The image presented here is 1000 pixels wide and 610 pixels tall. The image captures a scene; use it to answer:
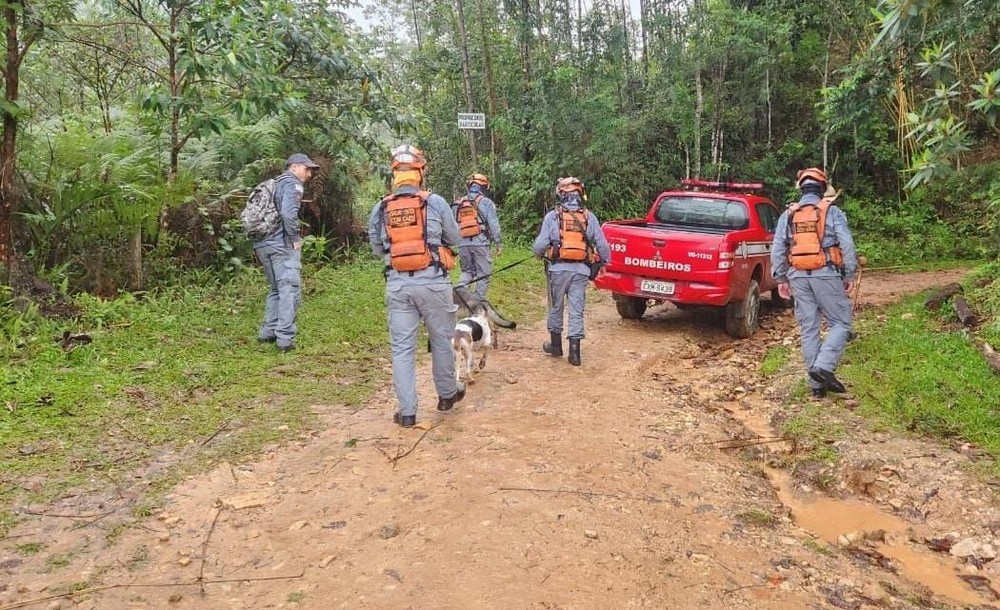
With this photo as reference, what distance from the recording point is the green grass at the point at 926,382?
200 inches

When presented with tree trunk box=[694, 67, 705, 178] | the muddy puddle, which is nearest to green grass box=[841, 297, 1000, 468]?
the muddy puddle

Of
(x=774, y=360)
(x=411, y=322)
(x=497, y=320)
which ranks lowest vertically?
(x=774, y=360)

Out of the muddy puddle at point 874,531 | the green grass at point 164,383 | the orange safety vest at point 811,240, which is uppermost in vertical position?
the orange safety vest at point 811,240

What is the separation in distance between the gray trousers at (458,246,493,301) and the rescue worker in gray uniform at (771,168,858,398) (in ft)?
11.8

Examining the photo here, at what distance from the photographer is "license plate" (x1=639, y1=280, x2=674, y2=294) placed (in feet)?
26.8

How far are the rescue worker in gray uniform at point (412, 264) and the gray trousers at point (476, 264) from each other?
10.7 ft

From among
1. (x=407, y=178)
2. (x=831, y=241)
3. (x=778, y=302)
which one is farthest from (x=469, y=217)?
(x=778, y=302)

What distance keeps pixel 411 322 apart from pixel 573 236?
238cm

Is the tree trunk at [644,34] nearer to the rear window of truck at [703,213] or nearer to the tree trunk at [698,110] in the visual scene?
the tree trunk at [698,110]

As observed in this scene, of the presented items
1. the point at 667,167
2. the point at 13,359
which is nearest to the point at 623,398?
the point at 13,359

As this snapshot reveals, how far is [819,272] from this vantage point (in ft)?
19.4

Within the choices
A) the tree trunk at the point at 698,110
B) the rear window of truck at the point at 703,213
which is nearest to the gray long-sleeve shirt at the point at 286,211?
the rear window of truck at the point at 703,213

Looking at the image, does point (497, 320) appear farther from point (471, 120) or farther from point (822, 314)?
point (471, 120)

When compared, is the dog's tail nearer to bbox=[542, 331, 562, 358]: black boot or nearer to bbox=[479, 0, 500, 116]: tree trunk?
bbox=[542, 331, 562, 358]: black boot
